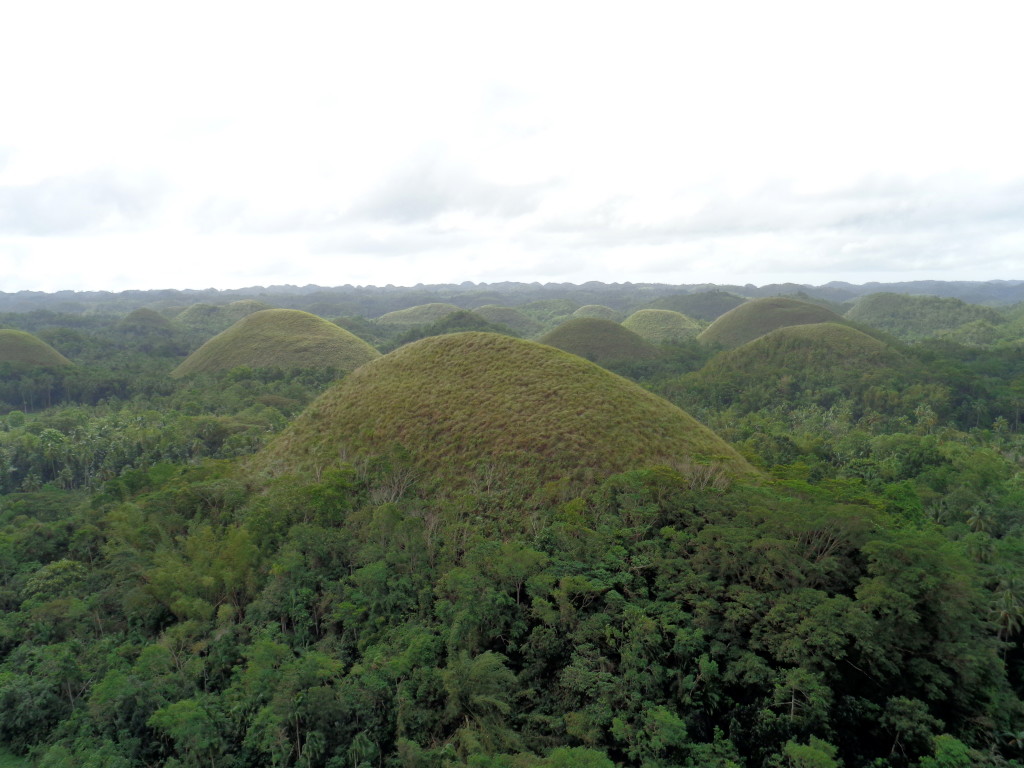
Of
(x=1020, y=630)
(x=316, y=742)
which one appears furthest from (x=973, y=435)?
(x=316, y=742)

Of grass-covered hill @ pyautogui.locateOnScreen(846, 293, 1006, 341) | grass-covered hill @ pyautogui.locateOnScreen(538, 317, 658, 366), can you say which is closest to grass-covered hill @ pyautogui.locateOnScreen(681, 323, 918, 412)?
grass-covered hill @ pyautogui.locateOnScreen(538, 317, 658, 366)

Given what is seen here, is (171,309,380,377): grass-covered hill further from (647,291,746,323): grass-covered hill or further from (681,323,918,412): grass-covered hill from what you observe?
(647,291,746,323): grass-covered hill

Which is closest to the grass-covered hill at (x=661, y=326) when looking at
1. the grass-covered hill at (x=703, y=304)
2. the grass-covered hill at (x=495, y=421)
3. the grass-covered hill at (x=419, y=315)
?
the grass-covered hill at (x=703, y=304)

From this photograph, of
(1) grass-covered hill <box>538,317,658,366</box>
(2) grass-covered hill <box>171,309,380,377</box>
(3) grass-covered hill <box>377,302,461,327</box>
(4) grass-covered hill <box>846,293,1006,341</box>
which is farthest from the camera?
(3) grass-covered hill <box>377,302,461,327</box>

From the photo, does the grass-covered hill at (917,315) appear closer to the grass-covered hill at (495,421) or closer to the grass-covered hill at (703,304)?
the grass-covered hill at (703,304)

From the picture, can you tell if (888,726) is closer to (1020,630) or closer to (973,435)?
(1020,630)
